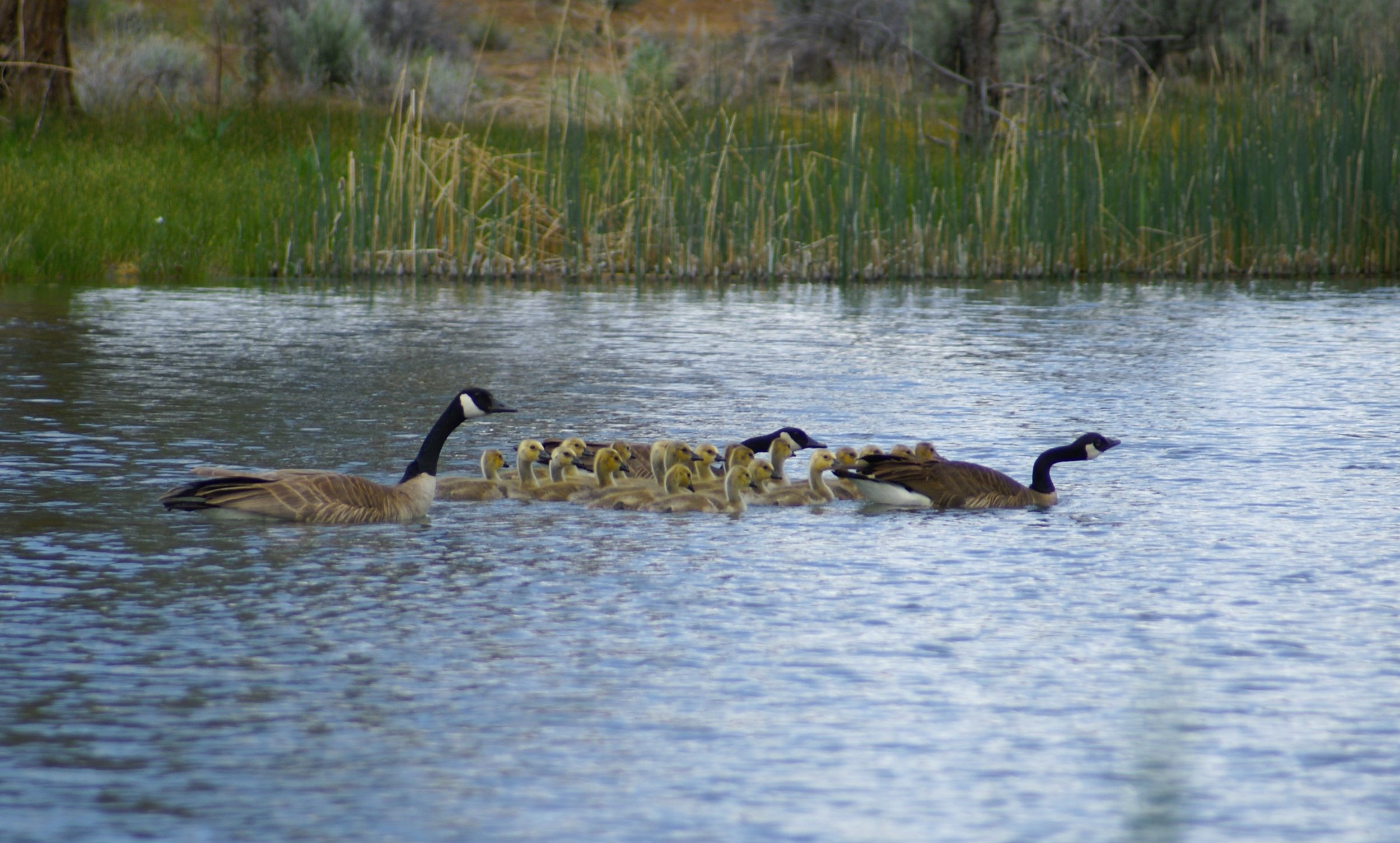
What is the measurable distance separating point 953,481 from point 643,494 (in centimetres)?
152

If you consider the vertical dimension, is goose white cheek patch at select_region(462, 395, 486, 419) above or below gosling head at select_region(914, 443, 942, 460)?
above

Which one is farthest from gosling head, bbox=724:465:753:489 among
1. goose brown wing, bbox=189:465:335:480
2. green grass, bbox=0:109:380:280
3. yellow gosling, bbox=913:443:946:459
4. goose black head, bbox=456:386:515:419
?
green grass, bbox=0:109:380:280

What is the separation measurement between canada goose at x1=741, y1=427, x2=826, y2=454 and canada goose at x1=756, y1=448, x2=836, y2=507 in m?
0.18

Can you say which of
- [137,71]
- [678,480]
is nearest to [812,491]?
[678,480]

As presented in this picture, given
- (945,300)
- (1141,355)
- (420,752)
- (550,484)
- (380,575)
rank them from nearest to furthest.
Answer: (420,752) → (380,575) → (550,484) → (1141,355) → (945,300)

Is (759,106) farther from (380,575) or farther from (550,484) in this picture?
(380,575)

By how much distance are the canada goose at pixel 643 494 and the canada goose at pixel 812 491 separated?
1.59ft

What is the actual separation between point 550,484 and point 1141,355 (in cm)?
707

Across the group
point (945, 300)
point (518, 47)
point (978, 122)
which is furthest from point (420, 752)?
point (518, 47)

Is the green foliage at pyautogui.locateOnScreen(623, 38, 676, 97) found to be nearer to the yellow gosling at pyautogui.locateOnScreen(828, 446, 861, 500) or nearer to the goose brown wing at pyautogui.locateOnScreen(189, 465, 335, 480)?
the yellow gosling at pyautogui.locateOnScreen(828, 446, 861, 500)

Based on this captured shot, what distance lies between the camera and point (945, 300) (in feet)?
62.9

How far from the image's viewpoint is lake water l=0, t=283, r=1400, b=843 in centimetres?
489

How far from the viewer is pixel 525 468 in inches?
378

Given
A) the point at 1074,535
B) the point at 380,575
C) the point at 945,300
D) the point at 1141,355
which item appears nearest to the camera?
the point at 380,575
